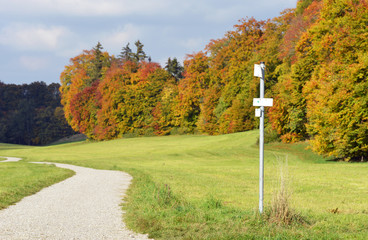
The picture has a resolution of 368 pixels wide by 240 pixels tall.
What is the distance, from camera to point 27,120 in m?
94.6

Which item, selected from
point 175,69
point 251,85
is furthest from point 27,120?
point 251,85

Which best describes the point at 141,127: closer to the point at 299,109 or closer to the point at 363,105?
the point at 299,109

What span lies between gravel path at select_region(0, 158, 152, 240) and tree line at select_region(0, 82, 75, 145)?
278 ft

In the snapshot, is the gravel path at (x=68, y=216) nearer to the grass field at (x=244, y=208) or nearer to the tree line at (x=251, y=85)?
the grass field at (x=244, y=208)

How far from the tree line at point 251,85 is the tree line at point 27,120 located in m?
15.1

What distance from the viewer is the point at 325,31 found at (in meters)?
26.1

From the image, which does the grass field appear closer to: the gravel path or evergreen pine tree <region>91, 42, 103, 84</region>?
the gravel path

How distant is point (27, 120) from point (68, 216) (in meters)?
92.5

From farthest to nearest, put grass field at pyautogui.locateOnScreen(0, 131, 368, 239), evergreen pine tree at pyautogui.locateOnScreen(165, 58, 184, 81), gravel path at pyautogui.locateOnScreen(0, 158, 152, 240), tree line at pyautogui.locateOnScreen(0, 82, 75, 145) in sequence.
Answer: tree line at pyautogui.locateOnScreen(0, 82, 75, 145), evergreen pine tree at pyautogui.locateOnScreen(165, 58, 184, 81), gravel path at pyautogui.locateOnScreen(0, 158, 152, 240), grass field at pyautogui.locateOnScreen(0, 131, 368, 239)

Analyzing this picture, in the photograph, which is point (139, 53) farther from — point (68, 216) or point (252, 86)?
point (68, 216)

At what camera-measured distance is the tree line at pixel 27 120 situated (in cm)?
9356

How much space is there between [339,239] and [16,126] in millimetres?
97301

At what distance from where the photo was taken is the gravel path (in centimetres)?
713

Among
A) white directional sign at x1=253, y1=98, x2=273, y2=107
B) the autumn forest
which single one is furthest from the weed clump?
the autumn forest
